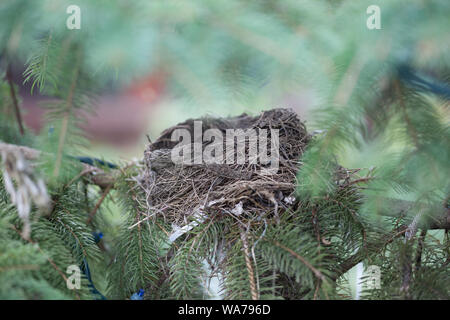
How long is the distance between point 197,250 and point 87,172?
50 cm

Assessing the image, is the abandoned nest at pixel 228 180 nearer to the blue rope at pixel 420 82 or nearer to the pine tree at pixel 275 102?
the pine tree at pixel 275 102

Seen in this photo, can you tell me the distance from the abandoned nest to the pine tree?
1.9 inches

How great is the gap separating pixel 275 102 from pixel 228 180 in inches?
14.3

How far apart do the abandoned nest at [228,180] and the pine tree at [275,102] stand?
49mm

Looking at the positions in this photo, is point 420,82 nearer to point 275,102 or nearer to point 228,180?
point 275,102

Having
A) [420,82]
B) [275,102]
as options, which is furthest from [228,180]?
[420,82]

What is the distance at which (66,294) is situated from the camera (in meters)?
0.60

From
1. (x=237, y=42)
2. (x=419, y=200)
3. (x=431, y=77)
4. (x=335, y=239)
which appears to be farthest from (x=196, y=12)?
(x=335, y=239)

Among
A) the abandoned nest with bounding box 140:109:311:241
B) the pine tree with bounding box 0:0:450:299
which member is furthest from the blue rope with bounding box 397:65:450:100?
the abandoned nest with bounding box 140:109:311:241

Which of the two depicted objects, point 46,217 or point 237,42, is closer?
point 237,42

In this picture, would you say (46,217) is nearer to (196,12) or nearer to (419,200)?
(196,12)

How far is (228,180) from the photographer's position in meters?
0.93

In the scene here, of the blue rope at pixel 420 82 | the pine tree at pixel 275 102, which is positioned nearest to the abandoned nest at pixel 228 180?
the pine tree at pixel 275 102

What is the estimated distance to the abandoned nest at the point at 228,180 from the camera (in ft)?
2.64
